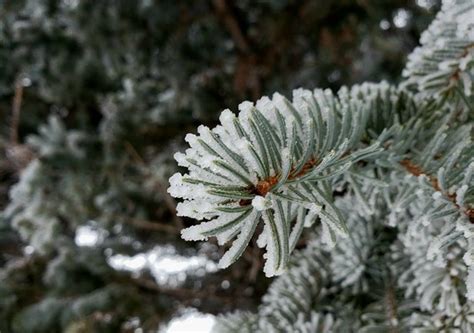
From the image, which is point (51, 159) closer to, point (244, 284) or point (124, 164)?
point (124, 164)

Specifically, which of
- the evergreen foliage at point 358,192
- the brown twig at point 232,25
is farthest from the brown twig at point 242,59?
the evergreen foliage at point 358,192

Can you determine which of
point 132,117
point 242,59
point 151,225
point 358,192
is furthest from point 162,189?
point 358,192

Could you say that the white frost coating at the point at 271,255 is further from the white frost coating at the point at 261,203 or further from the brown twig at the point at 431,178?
the brown twig at the point at 431,178

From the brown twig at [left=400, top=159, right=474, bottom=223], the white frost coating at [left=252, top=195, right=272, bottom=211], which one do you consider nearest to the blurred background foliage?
the brown twig at [left=400, top=159, right=474, bottom=223]

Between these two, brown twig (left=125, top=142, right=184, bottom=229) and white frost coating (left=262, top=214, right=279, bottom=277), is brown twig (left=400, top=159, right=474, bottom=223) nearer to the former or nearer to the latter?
white frost coating (left=262, top=214, right=279, bottom=277)

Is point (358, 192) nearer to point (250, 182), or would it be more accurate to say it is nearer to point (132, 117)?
point (250, 182)

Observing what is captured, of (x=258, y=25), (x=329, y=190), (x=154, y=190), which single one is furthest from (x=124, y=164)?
(x=329, y=190)
